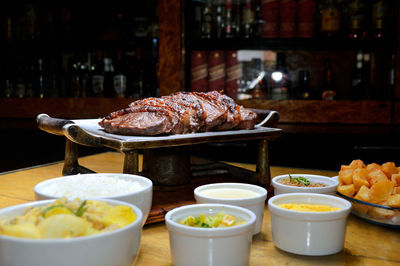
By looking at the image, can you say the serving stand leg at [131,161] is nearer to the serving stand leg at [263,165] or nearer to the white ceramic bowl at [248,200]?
the white ceramic bowl at [248,200]

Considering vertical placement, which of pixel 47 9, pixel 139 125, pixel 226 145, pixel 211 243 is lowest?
pixel 226 145

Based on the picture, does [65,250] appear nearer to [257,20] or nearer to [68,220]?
[68,220]

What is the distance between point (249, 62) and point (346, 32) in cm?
76

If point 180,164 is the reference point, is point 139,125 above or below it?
above

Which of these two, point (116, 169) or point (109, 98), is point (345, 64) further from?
point (116, 169)

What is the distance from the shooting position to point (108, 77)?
3.55 metres

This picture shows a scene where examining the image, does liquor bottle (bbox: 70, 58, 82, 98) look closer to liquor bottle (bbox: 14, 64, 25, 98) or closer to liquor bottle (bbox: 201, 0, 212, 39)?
liquor bottle (bbox: 14, 64, 25, 98)

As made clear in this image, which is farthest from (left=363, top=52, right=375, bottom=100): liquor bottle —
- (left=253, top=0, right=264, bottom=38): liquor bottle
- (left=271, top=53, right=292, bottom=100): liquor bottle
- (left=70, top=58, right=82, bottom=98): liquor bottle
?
(left=70, top=58, right=82, bottom=98): liquor bottle

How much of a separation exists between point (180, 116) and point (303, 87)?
208 centimetres

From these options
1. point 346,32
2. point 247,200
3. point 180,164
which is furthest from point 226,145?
point 247,200

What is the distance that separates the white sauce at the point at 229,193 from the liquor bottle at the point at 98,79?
2.53 meters

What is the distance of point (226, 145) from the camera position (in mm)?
3357

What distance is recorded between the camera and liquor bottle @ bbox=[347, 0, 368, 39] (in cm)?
312

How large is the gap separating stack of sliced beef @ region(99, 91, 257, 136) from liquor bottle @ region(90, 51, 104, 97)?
1.97 metres
